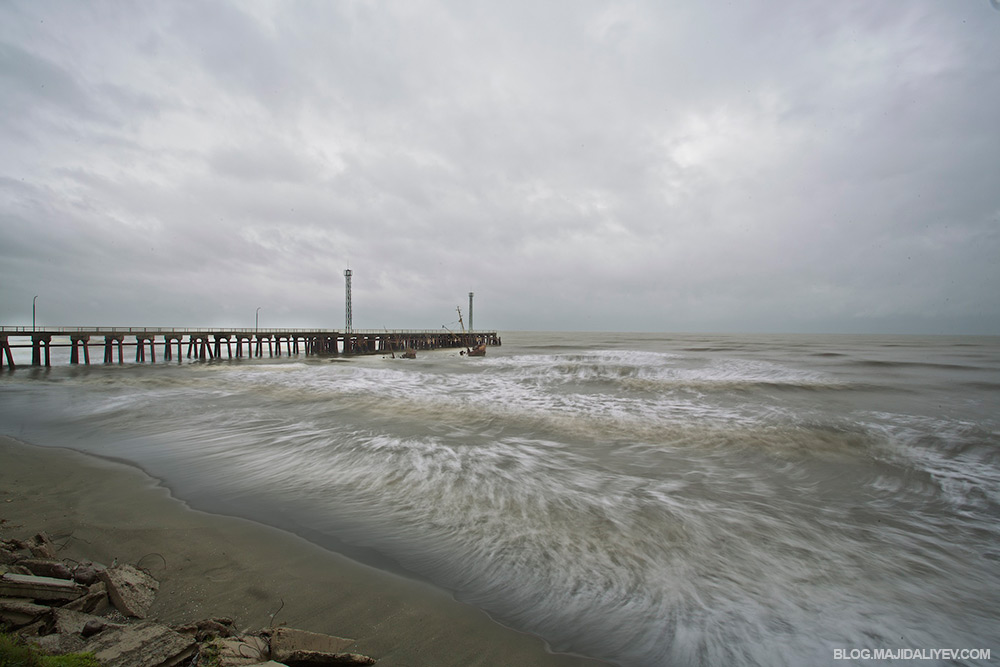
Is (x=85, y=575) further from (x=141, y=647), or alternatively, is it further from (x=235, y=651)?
(x=235, y=651)

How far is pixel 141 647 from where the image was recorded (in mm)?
2416

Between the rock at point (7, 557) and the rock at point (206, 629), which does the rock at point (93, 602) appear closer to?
the rock at point (206, 629)

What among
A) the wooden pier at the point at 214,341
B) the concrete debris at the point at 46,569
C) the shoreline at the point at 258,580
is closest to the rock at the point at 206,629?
the shoreline at the point at 258,580

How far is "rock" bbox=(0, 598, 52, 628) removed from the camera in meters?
2.62

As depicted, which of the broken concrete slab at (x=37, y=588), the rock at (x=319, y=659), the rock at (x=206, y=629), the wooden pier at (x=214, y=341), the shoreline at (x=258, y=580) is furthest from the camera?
the wooden pier at (x=214, y=341)

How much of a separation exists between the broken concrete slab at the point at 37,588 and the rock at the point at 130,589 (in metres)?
0.19

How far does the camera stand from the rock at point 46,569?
329 cm

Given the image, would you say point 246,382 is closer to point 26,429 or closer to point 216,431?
point 26,429

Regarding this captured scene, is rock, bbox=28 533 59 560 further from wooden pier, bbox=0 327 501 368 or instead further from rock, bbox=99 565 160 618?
wooden pier, bbox=0 327 501 368

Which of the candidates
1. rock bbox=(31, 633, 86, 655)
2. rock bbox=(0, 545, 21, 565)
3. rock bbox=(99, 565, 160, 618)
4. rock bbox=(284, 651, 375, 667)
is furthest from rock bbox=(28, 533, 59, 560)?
rock bbox=(284, 651, 375, 667)

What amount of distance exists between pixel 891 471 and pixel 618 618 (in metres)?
8.16

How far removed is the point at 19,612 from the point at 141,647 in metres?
1.05

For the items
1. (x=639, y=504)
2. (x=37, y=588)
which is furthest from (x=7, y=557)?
(x=639, y=504)

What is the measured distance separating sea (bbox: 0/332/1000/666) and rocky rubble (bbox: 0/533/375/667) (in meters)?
1.66
